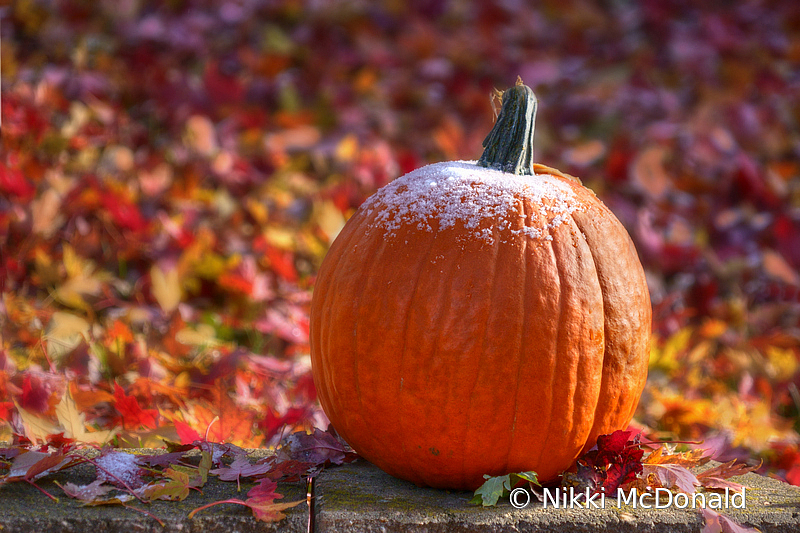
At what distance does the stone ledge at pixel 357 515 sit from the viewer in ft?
4.33

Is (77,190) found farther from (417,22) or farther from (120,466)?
(417,22)

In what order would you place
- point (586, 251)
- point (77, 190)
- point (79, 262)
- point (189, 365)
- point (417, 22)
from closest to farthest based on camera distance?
point (586, 251), point (189, 365), point (79, 262), point (77, 190), point (417, 22)

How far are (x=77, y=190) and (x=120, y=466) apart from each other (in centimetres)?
184

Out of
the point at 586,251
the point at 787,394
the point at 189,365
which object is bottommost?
the point at 787,394

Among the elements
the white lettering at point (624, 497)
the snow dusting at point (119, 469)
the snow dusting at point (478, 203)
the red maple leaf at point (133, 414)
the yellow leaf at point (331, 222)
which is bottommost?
the white lettering at point (624, 497)

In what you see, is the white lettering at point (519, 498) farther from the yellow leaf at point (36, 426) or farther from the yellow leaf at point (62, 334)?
the yellow leaf at point (62, 334)

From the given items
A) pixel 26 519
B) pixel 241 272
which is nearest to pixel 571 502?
pixel 26 519

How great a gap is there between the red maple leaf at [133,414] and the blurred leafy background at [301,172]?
16 mm

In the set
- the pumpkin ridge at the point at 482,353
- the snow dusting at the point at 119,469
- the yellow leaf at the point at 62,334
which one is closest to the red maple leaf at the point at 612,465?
the pumpkin ridge at the point at 482,353

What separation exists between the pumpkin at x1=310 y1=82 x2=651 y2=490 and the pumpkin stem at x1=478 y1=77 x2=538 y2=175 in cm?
7

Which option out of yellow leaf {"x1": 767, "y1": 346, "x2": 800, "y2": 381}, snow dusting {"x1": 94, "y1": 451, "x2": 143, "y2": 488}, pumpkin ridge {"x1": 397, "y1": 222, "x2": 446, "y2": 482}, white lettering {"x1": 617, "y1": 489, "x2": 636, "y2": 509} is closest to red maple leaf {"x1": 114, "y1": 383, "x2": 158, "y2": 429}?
snow dusting {"x1": 94, "y1": 451, "x2": 143, "y2": 488}

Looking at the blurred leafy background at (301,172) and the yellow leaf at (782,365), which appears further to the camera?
the yellow leaf at (782,365)

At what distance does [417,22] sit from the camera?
5.10 m

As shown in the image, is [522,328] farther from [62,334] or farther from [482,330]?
[62,334]
